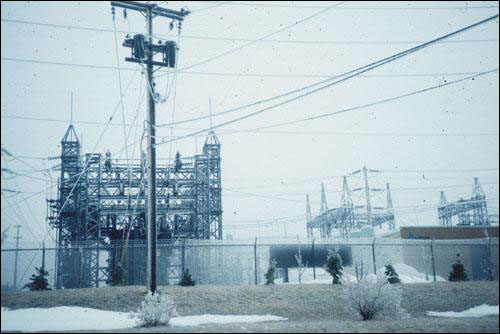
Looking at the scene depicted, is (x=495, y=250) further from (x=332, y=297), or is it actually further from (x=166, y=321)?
(x=166, y=321)

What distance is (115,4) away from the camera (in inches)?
551

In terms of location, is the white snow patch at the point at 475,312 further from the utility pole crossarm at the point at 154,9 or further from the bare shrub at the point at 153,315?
the utility pole crossarm at the point at 154,9

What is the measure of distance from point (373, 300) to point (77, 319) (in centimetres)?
922

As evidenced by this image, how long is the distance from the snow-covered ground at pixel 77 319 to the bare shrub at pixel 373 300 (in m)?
3.05

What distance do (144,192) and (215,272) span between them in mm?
8989

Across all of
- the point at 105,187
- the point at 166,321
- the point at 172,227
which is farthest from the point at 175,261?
the point at 166,321

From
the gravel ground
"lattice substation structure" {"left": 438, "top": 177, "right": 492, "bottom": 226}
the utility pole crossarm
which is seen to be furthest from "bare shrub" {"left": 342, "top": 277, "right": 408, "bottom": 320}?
"lattice substation structure" {"left": 438, "top": 177, "right": 492, "bottom": 226}

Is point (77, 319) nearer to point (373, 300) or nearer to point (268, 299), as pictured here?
point (268, 299)

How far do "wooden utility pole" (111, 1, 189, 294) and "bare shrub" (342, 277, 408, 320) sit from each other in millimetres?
6794

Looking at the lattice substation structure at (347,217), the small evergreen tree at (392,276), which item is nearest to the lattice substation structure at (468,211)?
the lattice substation structure at (347,217)

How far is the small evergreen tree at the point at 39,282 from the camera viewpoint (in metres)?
18.0

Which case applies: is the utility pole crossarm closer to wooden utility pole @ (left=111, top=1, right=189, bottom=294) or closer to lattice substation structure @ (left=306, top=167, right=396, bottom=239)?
wooden utility pole @ (left=111, top=1, right=189, bottom=294)

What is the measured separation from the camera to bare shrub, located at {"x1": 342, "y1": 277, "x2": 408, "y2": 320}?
1189 cm

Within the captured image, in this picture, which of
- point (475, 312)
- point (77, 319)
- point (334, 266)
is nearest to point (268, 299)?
point (334, 266)
